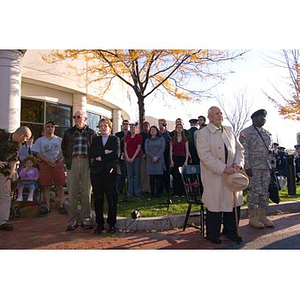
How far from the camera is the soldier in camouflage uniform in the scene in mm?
5387

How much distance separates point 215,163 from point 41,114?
938 cm

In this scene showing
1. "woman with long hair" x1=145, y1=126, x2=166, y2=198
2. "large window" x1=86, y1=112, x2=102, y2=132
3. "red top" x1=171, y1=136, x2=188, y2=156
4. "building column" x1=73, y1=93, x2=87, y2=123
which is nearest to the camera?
"woman with long hair" x1=145, y1=126, x2=166, y2=198

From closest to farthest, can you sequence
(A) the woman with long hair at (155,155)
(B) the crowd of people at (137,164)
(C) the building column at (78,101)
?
(B) the crowd of people at (137,164) < (A) the woman with long hair at (155,155) < (C) the building column at (78,101)

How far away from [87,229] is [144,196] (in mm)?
2627

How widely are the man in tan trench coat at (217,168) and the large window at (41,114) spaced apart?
8685mm

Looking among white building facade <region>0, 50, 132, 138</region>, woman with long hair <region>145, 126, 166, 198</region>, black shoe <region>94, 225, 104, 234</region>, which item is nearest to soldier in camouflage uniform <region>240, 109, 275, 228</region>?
woman with long hair <region>145, 126, 166, 198</region>

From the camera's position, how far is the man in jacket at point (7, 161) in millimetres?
5129

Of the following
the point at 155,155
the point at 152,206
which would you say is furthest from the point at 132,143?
the point at 152,206

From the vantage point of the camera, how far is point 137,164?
7.36m

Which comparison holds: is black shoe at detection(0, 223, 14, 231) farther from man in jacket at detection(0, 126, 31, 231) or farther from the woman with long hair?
the woman with long hair

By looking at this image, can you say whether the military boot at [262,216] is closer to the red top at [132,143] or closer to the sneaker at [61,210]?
the red top at [132,143]

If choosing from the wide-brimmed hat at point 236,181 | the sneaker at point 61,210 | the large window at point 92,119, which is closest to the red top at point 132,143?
the sneaker at point 61,210

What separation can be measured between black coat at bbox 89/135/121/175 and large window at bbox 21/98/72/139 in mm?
7294

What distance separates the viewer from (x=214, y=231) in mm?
4422
